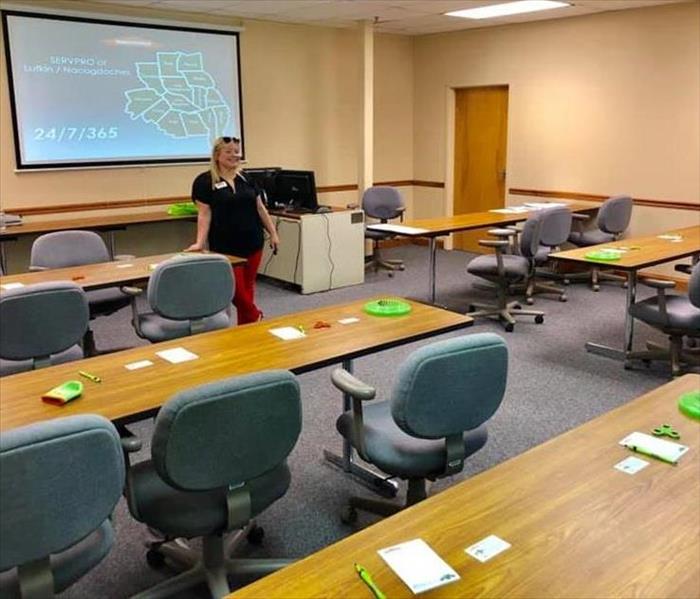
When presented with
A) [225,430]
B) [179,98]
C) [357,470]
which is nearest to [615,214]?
[179,98]

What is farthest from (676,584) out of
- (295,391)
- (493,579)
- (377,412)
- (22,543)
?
(377,412)

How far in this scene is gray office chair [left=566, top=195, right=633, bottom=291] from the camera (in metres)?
6.71

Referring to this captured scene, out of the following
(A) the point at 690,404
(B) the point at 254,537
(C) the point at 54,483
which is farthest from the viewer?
(B) the point at 254,537

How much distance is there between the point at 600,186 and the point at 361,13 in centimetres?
308

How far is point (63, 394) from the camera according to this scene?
2.20 m

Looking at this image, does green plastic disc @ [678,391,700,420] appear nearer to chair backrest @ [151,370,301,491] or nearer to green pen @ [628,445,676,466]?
green pen @ [628,445,676,466]

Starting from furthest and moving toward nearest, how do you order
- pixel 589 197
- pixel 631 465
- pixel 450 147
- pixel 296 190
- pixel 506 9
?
1. pixel 450 147
2. pixel 589 197
3. pixel 506 9
4. pixel 296 190
5. pixel 631 465

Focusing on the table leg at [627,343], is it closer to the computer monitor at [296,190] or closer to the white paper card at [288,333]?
the white paper card at [288,333]

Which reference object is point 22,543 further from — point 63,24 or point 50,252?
point 63,24

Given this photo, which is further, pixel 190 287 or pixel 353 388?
pixel 190 287

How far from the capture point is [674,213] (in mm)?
6883

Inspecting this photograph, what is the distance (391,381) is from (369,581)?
3.09 m

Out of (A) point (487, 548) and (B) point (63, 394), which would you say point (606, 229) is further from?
(A) point (487, 548)

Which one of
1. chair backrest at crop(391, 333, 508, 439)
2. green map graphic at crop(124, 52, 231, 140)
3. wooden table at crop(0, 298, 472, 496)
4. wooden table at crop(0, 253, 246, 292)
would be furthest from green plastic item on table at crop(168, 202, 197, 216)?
chair backrest at crop(391, 333, 508, 439)
